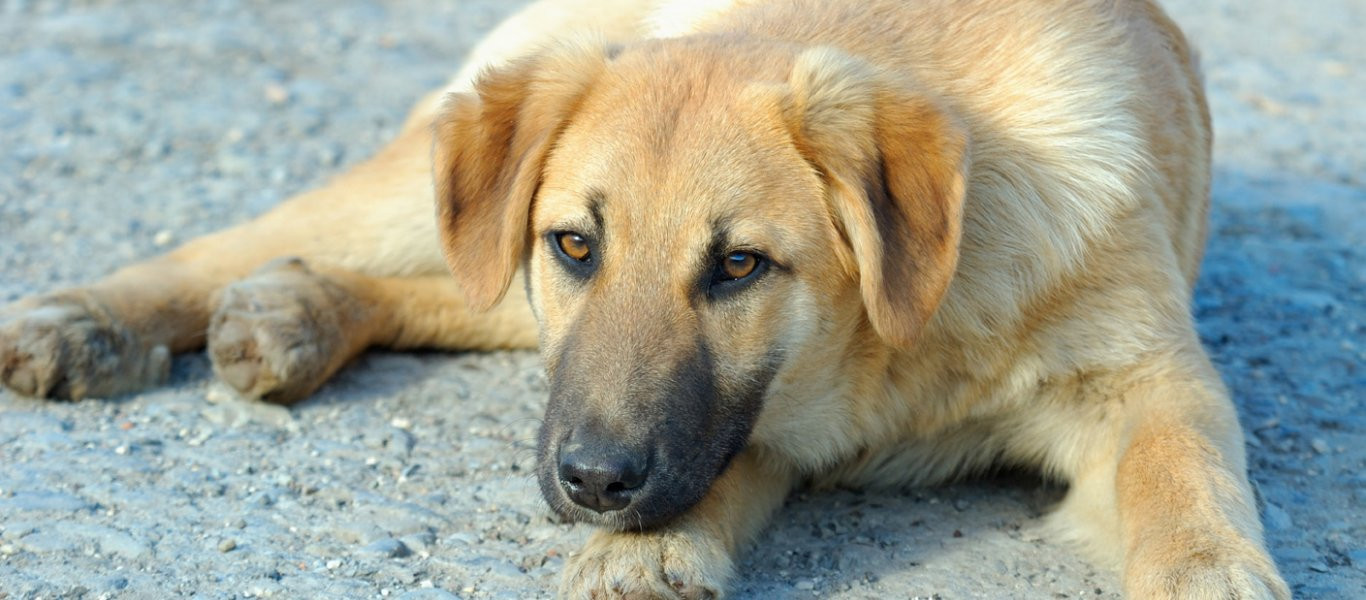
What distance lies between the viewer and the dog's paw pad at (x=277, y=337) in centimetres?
466

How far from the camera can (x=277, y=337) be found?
4676mm

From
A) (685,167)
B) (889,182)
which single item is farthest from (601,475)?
(889,182)

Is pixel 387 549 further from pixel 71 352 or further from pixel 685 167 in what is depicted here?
pixel 71 352

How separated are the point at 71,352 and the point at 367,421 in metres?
0.94

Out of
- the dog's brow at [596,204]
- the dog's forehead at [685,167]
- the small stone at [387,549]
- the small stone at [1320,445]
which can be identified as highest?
the dog's forehead at [685,167]

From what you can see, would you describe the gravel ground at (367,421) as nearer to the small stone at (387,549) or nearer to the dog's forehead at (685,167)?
the small stone at (387,549)

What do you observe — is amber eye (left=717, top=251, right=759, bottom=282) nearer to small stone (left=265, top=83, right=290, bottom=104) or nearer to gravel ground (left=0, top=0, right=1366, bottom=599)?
gravel ground (left=0, top=0, right=1366, bottom=599)

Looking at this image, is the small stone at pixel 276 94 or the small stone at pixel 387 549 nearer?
the small stone at pixel 387 549

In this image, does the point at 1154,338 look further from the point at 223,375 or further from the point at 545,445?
the point at 223,375

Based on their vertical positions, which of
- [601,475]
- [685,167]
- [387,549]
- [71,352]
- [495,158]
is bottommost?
[387,549]

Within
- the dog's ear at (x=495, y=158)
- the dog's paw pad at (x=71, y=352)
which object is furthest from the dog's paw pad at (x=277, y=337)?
the dog's ear at (x=495, y=158)

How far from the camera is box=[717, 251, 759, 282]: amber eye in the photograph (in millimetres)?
3471

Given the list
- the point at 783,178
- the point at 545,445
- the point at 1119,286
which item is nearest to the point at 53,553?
the point at 545,445

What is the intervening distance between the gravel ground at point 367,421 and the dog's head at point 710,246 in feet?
1.71
